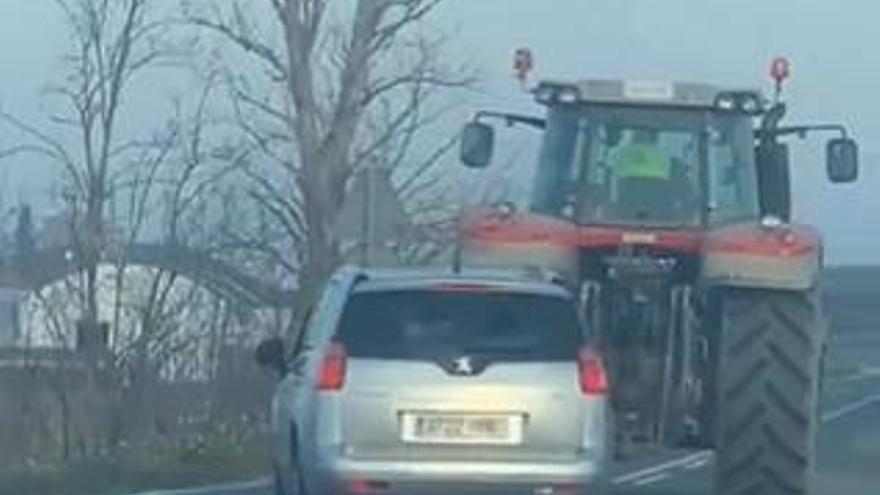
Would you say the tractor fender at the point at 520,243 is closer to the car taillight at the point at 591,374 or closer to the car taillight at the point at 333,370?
the car taillight at the point at 591,374

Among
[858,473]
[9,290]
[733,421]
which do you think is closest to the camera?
[733,421]

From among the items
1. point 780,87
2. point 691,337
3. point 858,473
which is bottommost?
point 858,473

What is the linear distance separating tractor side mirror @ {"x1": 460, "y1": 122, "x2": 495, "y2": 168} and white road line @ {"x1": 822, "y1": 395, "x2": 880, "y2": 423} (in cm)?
3008

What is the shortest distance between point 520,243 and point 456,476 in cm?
392

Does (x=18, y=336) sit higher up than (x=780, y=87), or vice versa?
(x=780, y=87)

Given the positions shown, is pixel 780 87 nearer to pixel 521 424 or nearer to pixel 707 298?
pixel 707 298

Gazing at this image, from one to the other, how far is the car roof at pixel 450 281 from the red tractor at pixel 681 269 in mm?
2313

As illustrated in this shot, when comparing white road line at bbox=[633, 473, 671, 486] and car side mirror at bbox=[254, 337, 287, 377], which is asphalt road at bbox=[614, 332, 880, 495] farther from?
car side mirror at bbox=[254, 337, 287, 377]

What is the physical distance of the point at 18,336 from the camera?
1870 inches

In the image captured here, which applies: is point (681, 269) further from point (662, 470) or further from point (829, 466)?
point (829, 466)

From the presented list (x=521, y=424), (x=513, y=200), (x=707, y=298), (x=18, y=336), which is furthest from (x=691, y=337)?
(x=18, y=336)

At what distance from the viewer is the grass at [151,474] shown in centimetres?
3027

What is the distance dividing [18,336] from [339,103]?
20.8 feet

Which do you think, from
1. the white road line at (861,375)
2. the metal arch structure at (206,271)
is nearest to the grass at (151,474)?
the metal arch structure at (206,271)
